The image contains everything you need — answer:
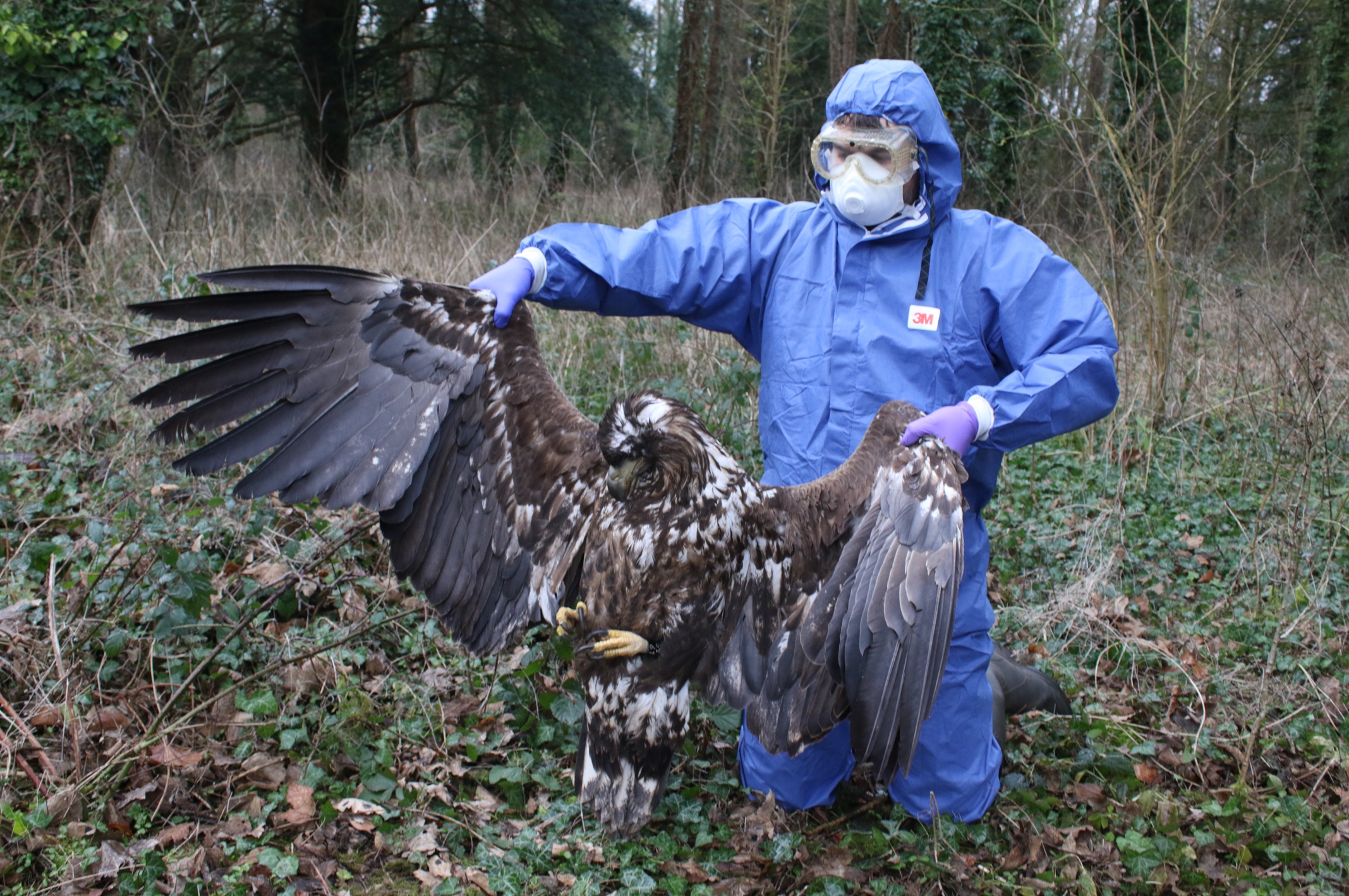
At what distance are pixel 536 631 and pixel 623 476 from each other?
5.01 feet

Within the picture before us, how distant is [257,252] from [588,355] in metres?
2.81

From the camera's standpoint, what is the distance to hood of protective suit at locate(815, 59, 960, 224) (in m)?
3.26

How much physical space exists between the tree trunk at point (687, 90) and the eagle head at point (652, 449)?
963 centimetres

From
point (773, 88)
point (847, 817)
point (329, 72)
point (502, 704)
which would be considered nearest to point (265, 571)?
point (502, 704)

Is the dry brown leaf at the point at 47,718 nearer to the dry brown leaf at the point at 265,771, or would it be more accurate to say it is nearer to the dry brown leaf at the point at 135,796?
the dry brown leaf at the point at 135,796

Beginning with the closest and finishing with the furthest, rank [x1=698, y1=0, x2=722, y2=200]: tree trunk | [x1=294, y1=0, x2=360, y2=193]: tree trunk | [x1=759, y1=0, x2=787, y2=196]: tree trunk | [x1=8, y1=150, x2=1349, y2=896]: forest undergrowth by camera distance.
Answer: [x1=8, y1=150, x2=1349, y2=896]: forest undergrowth → [x1=759, y1=0, x2=787, y2=196]: tree trunk → [x1=698, y1=0, x2=722, y2=200]: tree trunk → [x1=294, y1=0, x2=360, y2=193]: tree trunk

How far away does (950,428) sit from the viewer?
279 centimetres

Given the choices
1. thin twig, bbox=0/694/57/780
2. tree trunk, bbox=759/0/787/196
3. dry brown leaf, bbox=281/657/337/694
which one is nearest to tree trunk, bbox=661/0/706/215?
tree trunk, bbox=759/0/787/196

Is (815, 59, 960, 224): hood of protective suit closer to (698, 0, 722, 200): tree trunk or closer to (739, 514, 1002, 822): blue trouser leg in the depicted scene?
(739, 514, 1002, 822): blue trouser leg

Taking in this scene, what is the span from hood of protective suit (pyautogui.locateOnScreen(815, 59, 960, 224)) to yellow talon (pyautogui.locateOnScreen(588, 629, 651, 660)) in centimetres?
180

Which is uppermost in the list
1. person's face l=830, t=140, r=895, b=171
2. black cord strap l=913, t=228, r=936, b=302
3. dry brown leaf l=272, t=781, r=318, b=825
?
person's face l=830, t=140, r=895, b=171

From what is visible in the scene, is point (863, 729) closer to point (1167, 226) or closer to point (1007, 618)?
→ point (1007, 618)

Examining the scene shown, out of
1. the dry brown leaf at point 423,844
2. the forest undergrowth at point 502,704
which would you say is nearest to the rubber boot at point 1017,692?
the forest undergrowth at point 502,704

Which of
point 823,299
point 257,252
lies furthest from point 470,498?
point 257,252
